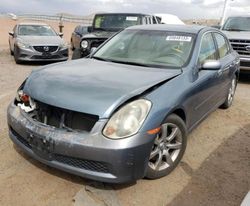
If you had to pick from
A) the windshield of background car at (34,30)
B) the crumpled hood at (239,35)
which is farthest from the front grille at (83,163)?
the windshield of background car at (34,30)

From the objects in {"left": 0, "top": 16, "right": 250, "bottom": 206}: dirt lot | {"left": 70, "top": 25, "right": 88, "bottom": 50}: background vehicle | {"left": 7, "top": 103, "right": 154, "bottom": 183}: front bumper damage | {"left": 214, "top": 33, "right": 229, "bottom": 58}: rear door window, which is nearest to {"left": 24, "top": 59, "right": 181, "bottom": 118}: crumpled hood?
{"left": 7, "top": 103, "right": 154, "bottom": 183}: front bumper damage

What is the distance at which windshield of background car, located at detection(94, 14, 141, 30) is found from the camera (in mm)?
9883

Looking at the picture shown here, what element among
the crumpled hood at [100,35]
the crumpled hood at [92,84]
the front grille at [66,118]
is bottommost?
the crumpled hood at [100,35]

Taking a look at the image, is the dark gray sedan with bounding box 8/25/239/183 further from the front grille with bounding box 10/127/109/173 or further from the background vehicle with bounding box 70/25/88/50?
the background vehicle with bounding box 70/25/88/50

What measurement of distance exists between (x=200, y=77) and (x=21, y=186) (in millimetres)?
2430

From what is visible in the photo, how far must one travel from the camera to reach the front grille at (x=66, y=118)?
2.97 meters

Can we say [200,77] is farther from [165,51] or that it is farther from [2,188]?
[2,188]

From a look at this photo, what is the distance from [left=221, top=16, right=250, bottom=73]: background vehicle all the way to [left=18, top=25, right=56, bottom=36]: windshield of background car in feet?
20.8

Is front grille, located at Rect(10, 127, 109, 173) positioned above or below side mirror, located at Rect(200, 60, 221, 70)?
below

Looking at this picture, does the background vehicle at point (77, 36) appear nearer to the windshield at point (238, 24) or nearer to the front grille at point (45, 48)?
the front grille at point (45, 48)

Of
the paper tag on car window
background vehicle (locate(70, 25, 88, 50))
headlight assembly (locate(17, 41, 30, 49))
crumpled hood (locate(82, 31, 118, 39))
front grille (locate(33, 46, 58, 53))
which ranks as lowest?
background vehicle (locate(70, 25, 88, 50))

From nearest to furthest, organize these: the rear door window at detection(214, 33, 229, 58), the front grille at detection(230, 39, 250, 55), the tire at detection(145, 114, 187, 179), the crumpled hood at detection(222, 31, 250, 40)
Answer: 1. the tire at detection(145, 114, 187, 179)
2. the rear door window at detection(214, 33, 229, 58)
3. the front grille at detection(230, 39, 250, 55)
4. the crumpled hood at detection(222, 31, 250, 40)

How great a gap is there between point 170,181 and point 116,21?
736cm

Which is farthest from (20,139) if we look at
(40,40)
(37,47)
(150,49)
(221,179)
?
(40,40)
